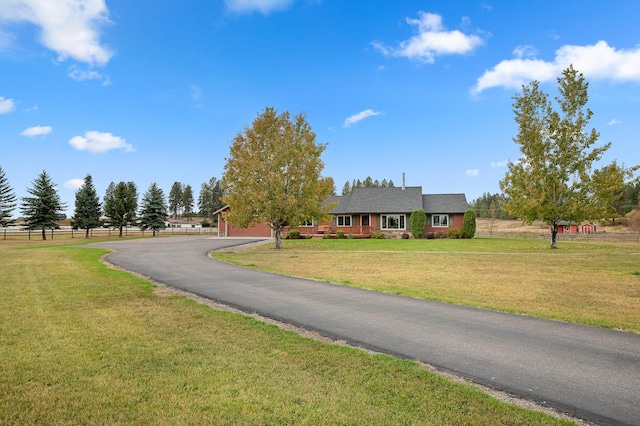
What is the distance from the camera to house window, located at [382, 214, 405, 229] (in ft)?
129

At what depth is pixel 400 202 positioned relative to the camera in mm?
40156

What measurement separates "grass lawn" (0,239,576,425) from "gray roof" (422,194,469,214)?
113ft

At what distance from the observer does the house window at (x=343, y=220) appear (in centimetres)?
4103

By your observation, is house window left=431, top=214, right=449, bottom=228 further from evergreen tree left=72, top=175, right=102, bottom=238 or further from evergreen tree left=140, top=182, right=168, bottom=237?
evergreen tree left=72, top=175, right=102, bottom=238

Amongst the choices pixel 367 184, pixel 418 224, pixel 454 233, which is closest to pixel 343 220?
pixel 418 224

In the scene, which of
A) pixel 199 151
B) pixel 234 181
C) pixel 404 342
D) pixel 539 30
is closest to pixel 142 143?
pixel 199 151

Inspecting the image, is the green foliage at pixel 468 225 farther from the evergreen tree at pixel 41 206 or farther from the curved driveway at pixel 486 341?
the evergreen tree at pixel 41 206

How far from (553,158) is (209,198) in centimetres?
8945

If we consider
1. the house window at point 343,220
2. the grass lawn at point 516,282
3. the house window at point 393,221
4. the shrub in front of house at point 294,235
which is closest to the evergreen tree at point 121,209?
the shrub in front of house at point 294,235

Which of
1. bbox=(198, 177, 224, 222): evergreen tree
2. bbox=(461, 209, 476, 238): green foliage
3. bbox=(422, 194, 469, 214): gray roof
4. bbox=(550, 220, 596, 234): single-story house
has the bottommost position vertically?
bbox=(550, 220, 596, 234): single-story house

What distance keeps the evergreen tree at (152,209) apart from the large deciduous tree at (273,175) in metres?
33.4

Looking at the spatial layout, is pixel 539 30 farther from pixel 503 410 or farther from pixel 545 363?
pixel 503 410

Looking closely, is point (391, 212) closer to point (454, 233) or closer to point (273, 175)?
point (454, 233)

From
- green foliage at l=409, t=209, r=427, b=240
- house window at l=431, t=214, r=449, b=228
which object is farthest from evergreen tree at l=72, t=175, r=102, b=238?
house window at l=431, t=214, r=449, b=228
